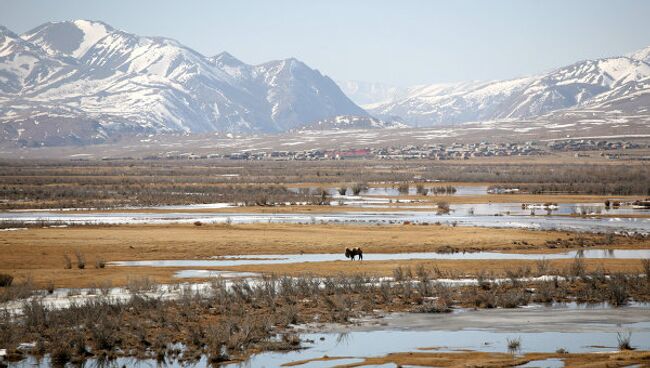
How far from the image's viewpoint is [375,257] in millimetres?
51312

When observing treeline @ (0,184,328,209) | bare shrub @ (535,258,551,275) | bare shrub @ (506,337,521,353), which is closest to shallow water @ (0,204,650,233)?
treeline @ (0,184,328,209)

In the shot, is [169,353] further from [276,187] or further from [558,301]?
[276,187]

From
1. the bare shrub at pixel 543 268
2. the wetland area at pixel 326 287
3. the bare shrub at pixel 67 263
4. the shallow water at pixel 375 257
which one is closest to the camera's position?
the wetland area at pixel 326 287

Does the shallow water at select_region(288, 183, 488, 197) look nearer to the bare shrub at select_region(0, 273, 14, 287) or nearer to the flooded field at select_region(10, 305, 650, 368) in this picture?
the bare shrub at select_region(0, 273, 14, 287)

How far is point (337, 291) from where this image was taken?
3641 centimetres

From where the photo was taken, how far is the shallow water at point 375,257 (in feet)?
158

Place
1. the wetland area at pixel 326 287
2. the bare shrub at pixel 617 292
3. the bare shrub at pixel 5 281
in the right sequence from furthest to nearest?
the bare shrub at pixel 5 281 → the bare shrub at pixel 617 292 → the wetland area at pixel 326 287

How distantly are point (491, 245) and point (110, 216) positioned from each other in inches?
1411

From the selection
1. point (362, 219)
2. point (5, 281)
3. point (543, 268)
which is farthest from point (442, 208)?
point (5, 281)

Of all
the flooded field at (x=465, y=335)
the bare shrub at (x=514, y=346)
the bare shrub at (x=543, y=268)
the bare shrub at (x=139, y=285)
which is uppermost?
the bare shrub at (x=139, y=285)

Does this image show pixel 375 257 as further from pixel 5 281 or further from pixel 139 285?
pixel 5 281

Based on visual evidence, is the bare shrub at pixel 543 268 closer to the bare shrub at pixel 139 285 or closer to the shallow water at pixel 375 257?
the shallow water at pixel 375 257

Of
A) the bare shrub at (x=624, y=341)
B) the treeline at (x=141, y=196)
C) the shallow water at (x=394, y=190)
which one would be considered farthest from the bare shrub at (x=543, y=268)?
the shallow water at (x=394, y=190)

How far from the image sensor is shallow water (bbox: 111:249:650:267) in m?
48.3
